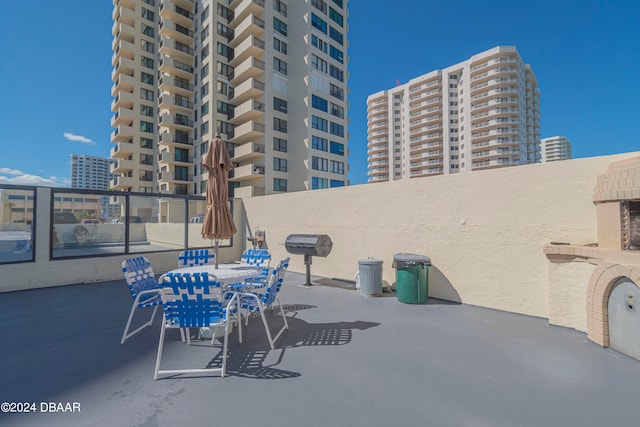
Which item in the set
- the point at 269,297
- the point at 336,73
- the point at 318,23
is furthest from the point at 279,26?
the point at 269,297

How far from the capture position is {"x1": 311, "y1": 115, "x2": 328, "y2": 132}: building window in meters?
26.3

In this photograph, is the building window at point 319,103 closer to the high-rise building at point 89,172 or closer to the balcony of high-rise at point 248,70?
the balcony of high-rise at point 248,70

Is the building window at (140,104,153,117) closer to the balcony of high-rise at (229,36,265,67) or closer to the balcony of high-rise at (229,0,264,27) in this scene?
the balcony of high-rise at (229,36,265,67)

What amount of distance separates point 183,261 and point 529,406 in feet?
18.3

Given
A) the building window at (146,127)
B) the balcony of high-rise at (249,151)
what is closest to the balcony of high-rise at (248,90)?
the balcony of high-rise at (249,151)

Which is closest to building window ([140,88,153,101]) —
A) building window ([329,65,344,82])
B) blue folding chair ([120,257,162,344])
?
building window ([329,65,344,82])

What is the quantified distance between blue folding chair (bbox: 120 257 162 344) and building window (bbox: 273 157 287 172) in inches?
873

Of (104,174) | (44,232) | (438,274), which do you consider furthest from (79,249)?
(104,174)

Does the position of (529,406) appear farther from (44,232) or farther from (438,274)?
(44,232)

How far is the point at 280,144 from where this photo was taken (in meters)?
26.7

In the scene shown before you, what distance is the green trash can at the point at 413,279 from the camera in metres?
5.57

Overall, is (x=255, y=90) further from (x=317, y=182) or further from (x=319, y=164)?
(x=317, y=182)

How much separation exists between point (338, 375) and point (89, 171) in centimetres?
16221

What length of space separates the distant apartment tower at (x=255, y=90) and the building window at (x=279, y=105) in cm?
12
